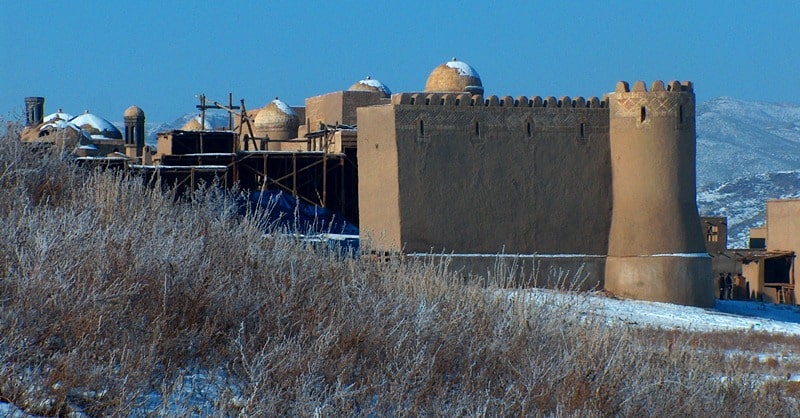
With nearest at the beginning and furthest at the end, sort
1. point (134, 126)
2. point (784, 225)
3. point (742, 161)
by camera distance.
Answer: point (784, 225) → point (134, 126) → point (742, 161)

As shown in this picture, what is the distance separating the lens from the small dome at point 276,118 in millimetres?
29766

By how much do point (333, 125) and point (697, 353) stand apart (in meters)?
18.9

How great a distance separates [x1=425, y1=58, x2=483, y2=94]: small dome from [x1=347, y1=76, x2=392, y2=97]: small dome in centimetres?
489

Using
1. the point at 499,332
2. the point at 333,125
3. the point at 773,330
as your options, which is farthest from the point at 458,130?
the point at 499,332

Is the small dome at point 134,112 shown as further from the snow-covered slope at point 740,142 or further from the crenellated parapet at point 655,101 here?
the snow-covered slope at point 740,142

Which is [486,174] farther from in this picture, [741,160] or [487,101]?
[741,160]

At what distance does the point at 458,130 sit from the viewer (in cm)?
1889

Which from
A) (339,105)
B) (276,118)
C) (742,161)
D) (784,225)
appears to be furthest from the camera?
(742,161)

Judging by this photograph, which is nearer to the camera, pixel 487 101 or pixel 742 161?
pixel 487 101

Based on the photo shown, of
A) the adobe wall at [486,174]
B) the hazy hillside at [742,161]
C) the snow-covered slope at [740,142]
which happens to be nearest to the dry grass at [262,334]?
the adobe wall at [486,174]

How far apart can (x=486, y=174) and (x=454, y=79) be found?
5.13m

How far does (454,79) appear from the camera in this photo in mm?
23719

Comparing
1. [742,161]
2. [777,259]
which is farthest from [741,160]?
[777,259]

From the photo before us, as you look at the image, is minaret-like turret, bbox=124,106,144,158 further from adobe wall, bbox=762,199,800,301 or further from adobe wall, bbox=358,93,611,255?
adobe wall, bbox=762,199,800,301
